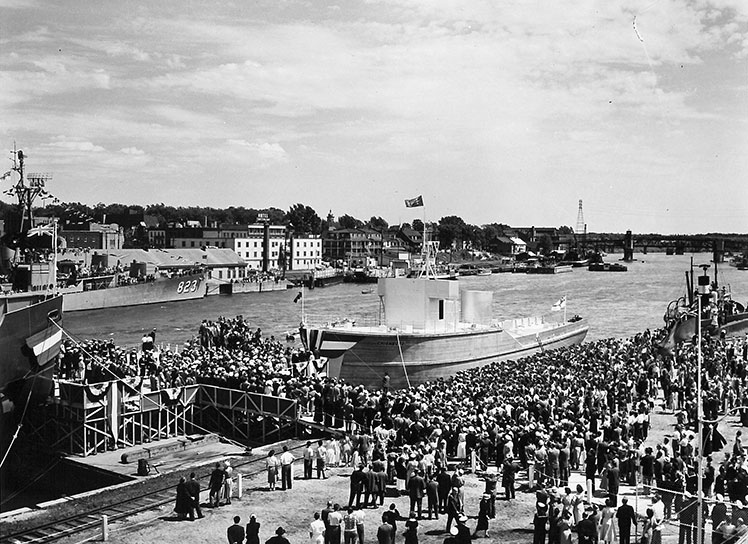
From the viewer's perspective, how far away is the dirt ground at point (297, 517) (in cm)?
1451

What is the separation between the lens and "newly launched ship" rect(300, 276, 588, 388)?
117 feet

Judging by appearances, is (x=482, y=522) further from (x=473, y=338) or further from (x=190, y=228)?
(x=190, y=228)

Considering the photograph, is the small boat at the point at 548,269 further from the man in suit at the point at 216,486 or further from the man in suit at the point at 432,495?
the man in suit at the point at 216,486

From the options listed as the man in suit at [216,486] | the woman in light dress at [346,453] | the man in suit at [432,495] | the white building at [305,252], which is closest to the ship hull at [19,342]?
the man in suit at [216,486]

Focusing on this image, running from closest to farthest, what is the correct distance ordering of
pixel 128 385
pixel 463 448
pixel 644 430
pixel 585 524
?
pixel 585 524 → pixel 463 448 → pixel 644 430 → pixel 128 385

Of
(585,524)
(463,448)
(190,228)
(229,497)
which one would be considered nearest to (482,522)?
(585,524)

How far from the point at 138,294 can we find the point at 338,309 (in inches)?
1000

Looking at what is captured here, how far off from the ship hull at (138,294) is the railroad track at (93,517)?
67.8 metres

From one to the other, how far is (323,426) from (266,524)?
7881mm

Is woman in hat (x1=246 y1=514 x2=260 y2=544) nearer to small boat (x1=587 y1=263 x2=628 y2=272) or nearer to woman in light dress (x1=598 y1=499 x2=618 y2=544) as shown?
woman in light dress (x1=598 y1=499 x2=618 y2=544)

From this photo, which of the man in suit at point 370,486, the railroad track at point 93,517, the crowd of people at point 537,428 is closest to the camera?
the crowd of people at point 537,428

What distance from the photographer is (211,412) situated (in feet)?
91.2

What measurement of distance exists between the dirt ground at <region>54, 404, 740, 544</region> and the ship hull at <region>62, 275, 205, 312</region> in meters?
69.9

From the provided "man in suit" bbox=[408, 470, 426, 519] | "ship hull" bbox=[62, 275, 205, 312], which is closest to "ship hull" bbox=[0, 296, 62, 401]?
"man in suit" bbox=[408, 470, 426, 519]
